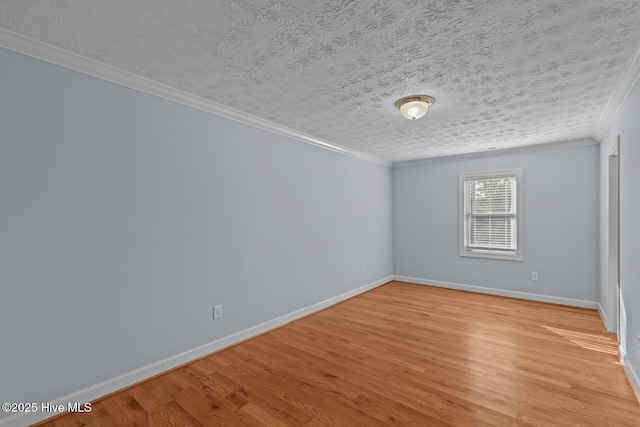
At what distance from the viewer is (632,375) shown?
2.39m

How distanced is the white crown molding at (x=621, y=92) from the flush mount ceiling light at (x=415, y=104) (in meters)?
1.34

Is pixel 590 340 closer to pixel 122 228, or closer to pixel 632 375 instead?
pixel 632 375

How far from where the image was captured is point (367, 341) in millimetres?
3283

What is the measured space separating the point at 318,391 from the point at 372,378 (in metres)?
0.48

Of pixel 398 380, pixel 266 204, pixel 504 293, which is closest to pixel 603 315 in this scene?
pixel 504 293

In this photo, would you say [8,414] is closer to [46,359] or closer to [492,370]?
[46,359]

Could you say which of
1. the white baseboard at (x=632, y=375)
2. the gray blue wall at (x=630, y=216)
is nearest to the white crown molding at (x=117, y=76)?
the gray blue wall at (x=630, y=216)

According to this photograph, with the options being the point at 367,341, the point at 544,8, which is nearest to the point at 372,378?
the point at 367,341

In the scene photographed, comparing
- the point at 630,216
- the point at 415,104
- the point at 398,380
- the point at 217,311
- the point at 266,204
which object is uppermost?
the point at 415,104

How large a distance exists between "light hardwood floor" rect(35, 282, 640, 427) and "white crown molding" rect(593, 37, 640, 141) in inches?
92.3

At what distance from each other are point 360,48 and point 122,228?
221 centimetres

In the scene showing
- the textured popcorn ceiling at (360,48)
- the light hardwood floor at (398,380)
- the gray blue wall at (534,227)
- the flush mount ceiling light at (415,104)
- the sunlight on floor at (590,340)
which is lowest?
the light hardwood floor at (398,380)

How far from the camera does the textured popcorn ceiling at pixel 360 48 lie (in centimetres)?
162

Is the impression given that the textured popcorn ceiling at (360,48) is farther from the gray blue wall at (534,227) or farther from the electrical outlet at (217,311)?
the electrical outlet at (217,311)
